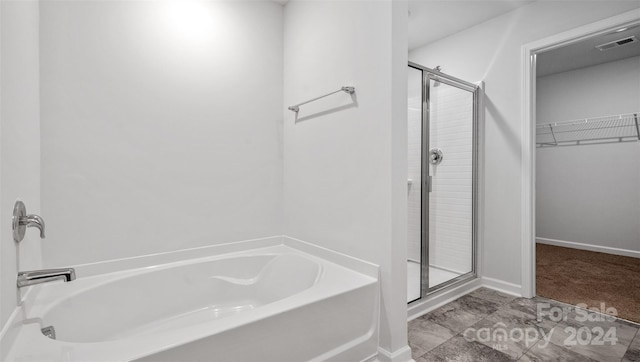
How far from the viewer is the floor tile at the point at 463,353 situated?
5.58 feet

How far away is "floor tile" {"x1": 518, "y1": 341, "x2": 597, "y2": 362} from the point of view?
169cm

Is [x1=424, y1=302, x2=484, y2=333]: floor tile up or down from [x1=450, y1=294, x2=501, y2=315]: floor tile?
down

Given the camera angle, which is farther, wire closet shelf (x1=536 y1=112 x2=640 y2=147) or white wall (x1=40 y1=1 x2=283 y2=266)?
wire closet shelf (x1=536 y1=112 x2=640 y2=147)

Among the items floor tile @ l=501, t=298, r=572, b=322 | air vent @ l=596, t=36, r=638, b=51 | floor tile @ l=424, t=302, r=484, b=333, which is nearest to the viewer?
floor tile @ l=424, t=302, r=484, b=333

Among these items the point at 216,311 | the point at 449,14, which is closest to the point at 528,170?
the point at 449,14

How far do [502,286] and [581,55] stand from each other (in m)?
3.06

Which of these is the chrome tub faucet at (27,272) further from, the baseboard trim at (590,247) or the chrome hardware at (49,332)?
the baseboard trim at (590,247)

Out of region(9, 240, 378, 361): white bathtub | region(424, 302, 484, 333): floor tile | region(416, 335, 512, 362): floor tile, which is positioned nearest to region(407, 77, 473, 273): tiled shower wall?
region(424, 302, 484, 333): floor tile

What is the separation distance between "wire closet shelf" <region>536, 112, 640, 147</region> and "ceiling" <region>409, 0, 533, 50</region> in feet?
8.18

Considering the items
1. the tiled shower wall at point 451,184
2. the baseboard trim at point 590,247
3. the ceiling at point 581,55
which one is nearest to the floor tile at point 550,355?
the tiled shower wall at point 451,184

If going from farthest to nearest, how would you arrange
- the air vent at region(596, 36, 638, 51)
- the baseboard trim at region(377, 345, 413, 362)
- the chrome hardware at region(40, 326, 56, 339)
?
the air vent at region(596, 36, 638, 51)
the baseboard trim at region(377, 345, 413, 362)
the chrome hardware at region(40, 326, 56, 339)

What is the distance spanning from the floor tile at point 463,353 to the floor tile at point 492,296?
819 millimetres

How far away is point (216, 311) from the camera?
2.02 metres

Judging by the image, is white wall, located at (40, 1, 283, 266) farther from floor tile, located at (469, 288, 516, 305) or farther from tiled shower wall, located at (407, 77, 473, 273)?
→ floor tile, located at (469, 288, 516, 305)
